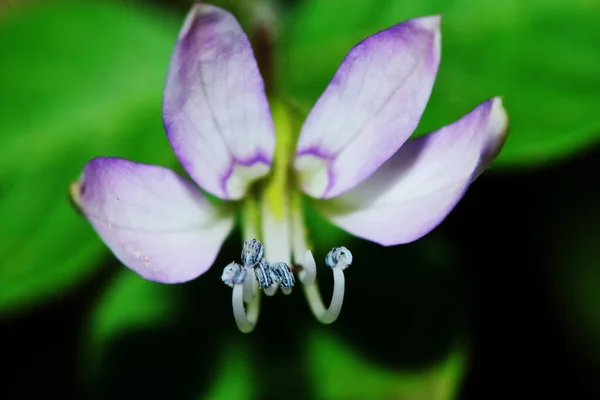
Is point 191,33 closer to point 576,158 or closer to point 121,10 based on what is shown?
point 121,10

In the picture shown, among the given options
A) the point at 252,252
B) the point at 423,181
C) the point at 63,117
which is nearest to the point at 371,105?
the point at 423,181

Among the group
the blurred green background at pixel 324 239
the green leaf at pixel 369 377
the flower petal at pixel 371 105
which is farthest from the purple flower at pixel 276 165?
the green leaf at pixel 369 377

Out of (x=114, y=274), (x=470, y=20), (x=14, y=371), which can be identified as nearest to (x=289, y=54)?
(x=470, y=20)

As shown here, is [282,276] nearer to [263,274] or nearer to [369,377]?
[263,274]

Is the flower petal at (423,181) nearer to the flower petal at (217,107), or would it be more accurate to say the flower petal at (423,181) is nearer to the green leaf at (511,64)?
the flower petal at (217,107)

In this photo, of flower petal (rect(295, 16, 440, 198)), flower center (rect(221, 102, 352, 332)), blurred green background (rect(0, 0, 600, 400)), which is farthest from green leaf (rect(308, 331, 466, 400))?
flower petal (rect(295, 16, 440, 198))

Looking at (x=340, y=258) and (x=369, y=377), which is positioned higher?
(x=340, y=258)
